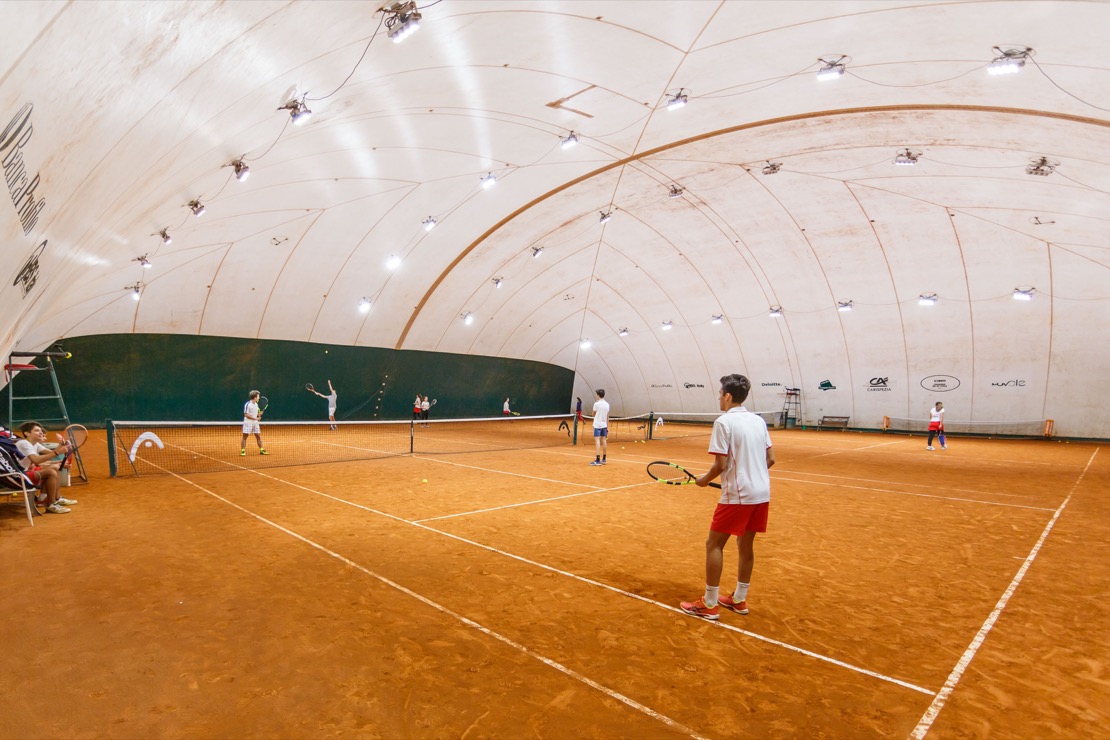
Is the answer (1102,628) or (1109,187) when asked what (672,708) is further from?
(1109,187)

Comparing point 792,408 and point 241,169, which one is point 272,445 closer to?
point 241,169

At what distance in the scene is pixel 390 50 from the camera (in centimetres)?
989

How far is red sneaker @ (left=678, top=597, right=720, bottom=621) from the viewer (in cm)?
462

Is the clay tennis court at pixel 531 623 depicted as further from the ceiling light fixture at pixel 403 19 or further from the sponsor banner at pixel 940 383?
the sponsor banner at pixel 940 383

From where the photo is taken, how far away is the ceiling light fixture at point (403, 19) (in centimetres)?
819

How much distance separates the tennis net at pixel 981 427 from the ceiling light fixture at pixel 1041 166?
15091 millimetres

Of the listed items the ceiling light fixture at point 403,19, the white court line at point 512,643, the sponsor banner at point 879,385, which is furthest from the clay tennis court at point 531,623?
the sponsor banner at point 879,385

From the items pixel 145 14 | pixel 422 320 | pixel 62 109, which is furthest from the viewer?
pixel 422 320

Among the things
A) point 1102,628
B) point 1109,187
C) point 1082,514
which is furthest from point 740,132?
point 1102,628

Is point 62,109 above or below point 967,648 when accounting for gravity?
above

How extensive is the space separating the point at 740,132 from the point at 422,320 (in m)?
17.3

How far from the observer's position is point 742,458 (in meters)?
4.53

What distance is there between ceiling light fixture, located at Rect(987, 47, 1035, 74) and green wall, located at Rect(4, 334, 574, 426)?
25.4 metres

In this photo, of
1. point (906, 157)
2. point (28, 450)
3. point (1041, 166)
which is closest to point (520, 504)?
point (28, 450)
